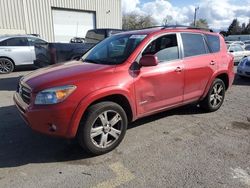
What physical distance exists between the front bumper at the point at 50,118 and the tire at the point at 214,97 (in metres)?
3.18

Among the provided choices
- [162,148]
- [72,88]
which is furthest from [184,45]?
[72,88]

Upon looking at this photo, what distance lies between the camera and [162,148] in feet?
13.1

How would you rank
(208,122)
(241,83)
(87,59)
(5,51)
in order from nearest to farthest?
(87,59) → (208,122) → (241,83) → (5,51)

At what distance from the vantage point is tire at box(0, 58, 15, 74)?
1138 centimetres

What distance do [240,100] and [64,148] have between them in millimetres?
4838

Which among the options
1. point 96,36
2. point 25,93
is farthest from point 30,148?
point 96,36

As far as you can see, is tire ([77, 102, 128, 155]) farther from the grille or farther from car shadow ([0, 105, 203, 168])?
the grille

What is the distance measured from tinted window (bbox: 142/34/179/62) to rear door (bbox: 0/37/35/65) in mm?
8780

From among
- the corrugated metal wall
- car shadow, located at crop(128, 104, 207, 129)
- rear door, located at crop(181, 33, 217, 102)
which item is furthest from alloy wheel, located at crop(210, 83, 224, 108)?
the corrugated metal wall

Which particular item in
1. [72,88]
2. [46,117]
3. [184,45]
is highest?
[184,45]

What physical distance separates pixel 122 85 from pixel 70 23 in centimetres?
2048

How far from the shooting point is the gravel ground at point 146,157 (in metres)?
3.17

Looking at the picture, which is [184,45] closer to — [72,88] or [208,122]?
[208,122]

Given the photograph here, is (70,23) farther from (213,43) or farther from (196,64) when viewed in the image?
(196,64)
